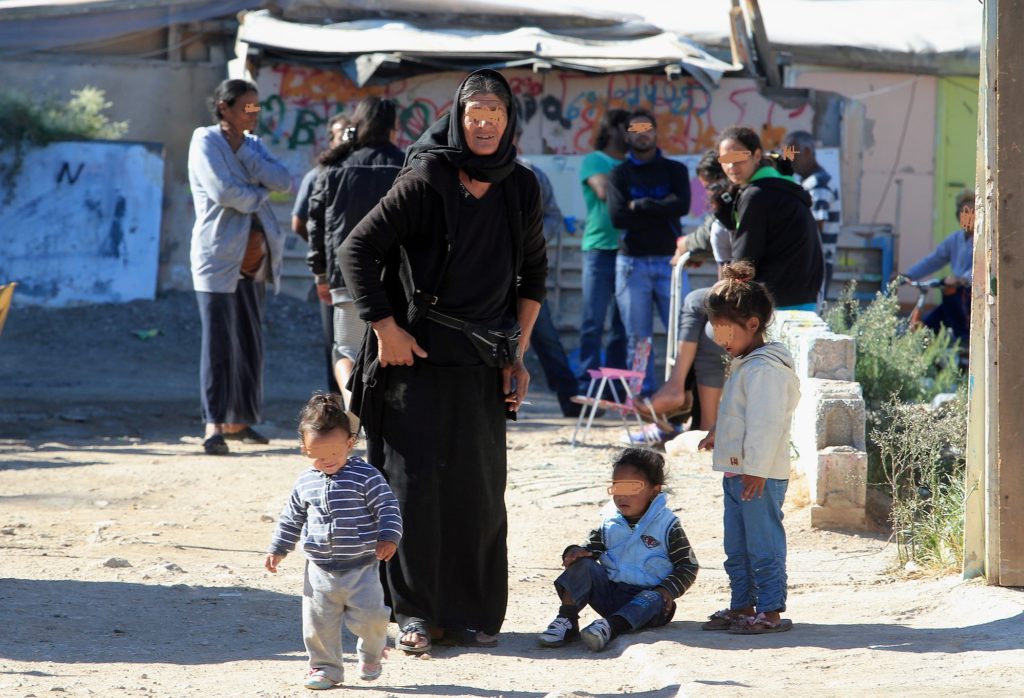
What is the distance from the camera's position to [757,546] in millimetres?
4973

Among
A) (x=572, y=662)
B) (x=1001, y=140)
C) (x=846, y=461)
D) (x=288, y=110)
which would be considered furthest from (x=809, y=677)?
(x=288, y=110)

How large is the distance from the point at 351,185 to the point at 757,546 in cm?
333

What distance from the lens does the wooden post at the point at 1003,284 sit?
503 centimetres

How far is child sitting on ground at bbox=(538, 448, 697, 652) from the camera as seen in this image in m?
A: 5.04

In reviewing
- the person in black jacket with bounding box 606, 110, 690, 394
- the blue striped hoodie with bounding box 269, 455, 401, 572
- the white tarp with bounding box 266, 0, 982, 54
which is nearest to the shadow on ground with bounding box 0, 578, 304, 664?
the blue striped hoodie with bounding box 269, 455, 401, 572

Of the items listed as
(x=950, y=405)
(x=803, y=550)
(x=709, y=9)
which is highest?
(x=709, y=9)

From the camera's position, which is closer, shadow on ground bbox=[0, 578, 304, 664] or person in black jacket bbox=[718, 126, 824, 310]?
shadow on ground bbox=[0, 578, 304, 664]

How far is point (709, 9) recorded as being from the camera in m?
17.0

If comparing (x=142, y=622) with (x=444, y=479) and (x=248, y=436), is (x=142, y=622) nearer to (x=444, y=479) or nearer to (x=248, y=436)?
(x=444, y=479)

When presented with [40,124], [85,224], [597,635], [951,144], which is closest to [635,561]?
[597,635]

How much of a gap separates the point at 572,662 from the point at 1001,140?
7.68ft

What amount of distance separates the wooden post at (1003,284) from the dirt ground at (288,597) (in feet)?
0.91

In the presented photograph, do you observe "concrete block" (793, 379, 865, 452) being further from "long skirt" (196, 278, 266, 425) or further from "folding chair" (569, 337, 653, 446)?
"long skirt" (196, 278, 266, 425)

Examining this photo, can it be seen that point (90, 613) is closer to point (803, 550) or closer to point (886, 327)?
point (803, 550)
